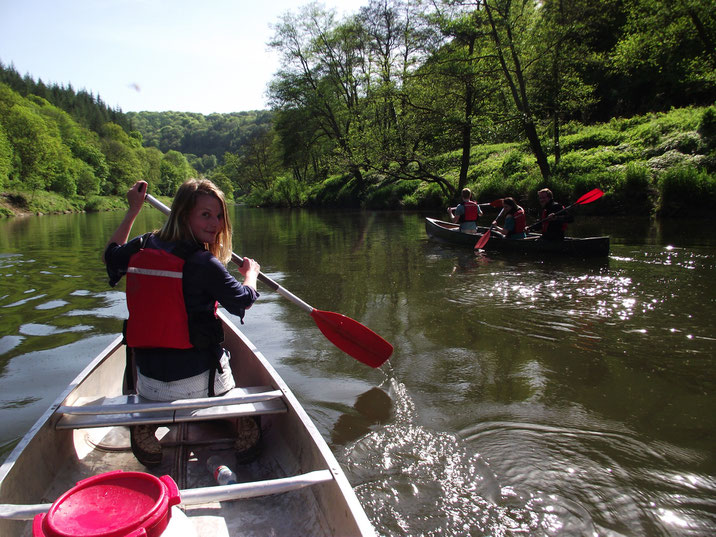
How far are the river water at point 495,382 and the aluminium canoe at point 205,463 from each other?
49cm

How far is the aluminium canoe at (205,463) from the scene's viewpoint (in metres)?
1.91

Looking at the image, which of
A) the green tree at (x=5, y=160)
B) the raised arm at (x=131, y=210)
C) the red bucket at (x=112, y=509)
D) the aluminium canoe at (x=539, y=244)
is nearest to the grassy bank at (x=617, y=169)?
the aluminium canoe at (x=539, y=244)

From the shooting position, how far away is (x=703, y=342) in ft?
15.1

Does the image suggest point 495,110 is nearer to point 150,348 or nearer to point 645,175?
point 645,175

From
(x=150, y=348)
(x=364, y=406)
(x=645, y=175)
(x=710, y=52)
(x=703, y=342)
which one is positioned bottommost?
(x=364, y=406)

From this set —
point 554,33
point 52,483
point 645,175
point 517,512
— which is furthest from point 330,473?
point 554,33

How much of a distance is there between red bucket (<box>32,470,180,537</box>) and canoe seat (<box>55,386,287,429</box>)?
33.7 inches

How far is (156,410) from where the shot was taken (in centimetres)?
243

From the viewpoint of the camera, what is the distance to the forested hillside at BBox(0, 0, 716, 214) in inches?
616

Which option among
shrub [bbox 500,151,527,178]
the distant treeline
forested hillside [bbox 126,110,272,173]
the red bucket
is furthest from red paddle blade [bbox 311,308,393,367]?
forested hillside [bbox 126,110,272,173]

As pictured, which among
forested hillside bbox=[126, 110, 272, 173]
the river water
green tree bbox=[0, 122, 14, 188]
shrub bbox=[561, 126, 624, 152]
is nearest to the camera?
the river water

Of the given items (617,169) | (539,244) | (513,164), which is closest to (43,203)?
(513,164)

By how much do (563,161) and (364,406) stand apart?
56.9ft

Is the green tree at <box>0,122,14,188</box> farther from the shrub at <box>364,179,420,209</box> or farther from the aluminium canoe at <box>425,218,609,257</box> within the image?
the aluminium canoe at <box>425,218,609,257</box>
